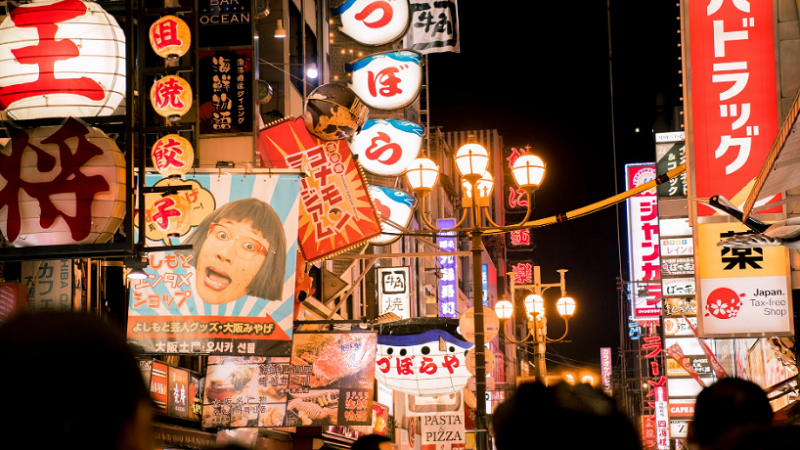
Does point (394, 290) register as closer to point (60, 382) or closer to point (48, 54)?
point (48, 54)

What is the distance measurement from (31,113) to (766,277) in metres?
11.1

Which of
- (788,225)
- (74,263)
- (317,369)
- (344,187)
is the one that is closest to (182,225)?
(74,263)

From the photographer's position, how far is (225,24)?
17.4 m

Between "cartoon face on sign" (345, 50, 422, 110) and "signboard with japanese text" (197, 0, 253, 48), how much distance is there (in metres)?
3.92

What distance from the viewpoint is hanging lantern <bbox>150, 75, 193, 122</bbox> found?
12.2 metres

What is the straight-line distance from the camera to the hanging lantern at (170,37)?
39.7 feet

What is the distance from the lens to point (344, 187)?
50.0 feet

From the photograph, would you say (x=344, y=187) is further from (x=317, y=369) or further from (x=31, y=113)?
(x=31, y=113)

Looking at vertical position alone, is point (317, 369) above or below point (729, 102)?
below

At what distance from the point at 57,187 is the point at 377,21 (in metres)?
13.9

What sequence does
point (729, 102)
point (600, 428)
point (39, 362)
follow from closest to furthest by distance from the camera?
1. point (39, 362)
2. point (600, 428)
3. point (729, 102)

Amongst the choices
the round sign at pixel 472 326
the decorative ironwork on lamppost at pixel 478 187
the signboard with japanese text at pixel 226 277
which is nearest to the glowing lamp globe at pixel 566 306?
the round sign at pixel 472 326

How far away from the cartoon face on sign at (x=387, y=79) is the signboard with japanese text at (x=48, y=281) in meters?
10.0

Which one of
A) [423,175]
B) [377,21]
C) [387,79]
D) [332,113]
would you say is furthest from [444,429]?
[377,21]
